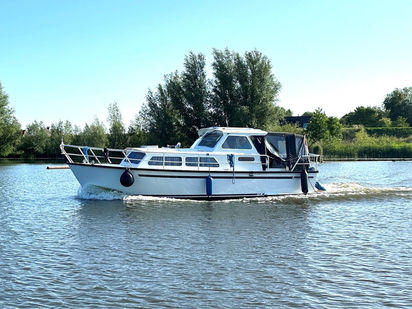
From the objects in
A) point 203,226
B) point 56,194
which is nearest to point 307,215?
point 203,226

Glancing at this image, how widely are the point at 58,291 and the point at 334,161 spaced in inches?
1983

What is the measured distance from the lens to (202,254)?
1112 centimetres

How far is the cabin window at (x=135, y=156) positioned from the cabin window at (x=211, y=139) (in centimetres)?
331

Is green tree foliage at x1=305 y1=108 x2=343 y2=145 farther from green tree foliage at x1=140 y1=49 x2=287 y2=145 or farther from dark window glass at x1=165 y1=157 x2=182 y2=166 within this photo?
dark window glass at x1=165 y1=157 x2=182 y2=166

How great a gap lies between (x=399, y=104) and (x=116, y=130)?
6623 cm

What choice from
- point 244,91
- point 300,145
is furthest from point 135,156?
point 244,91

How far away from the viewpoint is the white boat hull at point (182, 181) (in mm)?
19517

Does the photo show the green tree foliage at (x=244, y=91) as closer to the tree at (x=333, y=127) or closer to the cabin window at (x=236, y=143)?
the tree at (x=333, y=127)

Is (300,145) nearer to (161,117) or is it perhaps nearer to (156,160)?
(156,160)

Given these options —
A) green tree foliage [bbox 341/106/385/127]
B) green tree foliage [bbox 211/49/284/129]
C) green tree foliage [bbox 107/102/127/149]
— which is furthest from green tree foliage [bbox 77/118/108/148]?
green tree foliage [bbox 341/106/385/127]

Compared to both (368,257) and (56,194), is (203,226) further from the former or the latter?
(56,194)

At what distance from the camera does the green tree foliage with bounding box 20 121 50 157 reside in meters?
71.1

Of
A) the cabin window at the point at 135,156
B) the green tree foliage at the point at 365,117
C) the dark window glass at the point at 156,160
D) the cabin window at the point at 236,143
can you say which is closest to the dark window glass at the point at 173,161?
the dark window glass at the point at 156,160

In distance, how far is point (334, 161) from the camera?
55312mm
